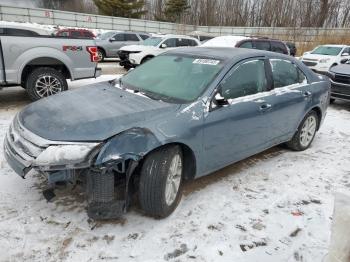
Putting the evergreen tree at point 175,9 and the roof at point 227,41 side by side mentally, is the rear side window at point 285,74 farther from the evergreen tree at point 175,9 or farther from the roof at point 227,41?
the evergreen tree at point 175,9

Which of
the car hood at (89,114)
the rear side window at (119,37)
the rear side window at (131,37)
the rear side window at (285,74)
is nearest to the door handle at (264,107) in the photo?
the rear side window at (285,74)

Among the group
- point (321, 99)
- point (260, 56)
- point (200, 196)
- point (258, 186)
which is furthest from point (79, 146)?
point (321, 99)

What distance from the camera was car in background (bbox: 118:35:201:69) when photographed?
1385 centimetres

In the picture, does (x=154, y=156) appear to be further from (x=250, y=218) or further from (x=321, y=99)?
(x=321, y=99)

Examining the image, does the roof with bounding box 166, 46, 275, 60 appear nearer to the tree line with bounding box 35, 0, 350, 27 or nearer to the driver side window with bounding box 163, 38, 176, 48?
the driver side window with bounding box 163, 38, 176, 48

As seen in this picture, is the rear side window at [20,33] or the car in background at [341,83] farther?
the car in background at [341,83]

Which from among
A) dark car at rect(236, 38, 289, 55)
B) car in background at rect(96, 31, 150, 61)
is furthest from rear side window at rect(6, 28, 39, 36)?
car in background at rect(96, 31, 150, 61)

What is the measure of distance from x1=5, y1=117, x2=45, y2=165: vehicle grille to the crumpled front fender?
0.55m

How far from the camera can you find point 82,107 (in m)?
3.24

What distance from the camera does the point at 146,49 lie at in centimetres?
1419

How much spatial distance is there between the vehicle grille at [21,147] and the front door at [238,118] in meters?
1.59

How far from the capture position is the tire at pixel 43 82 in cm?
671

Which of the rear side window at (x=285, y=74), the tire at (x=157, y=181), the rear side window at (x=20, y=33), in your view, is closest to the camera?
the tire at (x=157, y=181)

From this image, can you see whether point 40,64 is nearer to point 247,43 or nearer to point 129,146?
point 129,146
